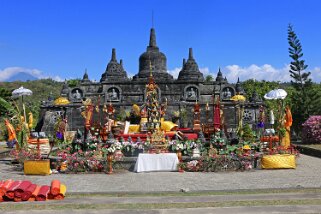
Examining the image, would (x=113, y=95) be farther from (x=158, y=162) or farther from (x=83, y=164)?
(x=158, y=162)

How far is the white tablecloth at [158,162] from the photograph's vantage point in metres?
14.8

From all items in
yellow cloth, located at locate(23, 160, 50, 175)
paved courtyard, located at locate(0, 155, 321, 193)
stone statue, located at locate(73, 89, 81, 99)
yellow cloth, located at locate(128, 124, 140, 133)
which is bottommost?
paved courtyard, located at locate(0, 155, 321, 193)

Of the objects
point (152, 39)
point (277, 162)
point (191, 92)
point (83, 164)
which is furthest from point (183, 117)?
point (83, 164)

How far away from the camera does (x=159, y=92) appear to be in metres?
36.1

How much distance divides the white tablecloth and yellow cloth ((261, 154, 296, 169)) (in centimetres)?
354

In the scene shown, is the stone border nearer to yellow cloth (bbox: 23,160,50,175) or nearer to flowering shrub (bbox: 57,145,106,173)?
flowering shrub (bbox: 57,145,106,173)

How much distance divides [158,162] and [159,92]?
21.6 meters

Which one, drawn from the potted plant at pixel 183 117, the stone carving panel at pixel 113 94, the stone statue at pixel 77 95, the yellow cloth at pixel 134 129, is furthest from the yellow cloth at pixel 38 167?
the stone statue at pixel 77 95

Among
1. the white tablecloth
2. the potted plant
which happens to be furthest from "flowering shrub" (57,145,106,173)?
the potted plant

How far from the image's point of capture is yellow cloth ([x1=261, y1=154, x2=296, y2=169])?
14758 mm

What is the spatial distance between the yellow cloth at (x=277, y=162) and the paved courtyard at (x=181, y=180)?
31 cm

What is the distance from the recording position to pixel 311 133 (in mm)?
26172

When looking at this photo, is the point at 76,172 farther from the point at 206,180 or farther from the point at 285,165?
the point at 285,165

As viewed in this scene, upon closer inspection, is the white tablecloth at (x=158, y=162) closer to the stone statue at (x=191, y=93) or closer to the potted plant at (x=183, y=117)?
the potted plant at (x=183, y=117)
